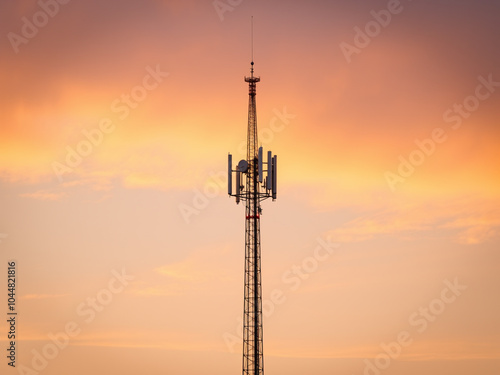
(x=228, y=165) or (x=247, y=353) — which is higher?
(x=228, y=165)

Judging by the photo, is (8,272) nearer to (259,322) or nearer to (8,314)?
(8,314)

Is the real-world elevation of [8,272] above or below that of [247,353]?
above

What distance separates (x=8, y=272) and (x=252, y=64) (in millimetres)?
42561

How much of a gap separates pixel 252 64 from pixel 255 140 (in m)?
10.1

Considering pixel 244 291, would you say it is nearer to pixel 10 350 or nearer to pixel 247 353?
pixel 247 353

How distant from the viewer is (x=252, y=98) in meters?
168

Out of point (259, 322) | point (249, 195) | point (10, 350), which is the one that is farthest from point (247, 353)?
point (10, 350)

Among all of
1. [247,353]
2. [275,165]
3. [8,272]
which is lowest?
[247,353]

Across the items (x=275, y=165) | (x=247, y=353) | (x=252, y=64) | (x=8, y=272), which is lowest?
(x=247, y=353)

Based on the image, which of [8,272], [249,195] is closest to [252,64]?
[249,195]

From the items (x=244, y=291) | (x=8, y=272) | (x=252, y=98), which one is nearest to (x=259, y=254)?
(x=244, y=291)

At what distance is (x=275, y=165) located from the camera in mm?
165625

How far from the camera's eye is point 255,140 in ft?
550

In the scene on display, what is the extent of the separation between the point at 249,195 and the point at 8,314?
117ft
